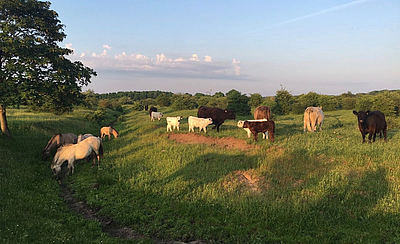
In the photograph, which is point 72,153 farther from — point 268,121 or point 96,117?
point 96,117

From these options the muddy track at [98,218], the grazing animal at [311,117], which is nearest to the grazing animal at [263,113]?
the grazing animal at [311,117]

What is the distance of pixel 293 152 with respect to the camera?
9.90 m

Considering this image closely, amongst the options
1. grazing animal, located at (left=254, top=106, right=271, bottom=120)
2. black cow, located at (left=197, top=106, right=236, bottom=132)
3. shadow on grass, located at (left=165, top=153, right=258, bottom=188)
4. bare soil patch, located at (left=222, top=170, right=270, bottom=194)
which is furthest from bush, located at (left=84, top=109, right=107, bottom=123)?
bare soil patch, located at (left=222, top=170, right=270, bottom=194)

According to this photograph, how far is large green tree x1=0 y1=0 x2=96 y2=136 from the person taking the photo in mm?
11500

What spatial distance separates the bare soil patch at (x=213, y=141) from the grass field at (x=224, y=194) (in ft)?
0.99

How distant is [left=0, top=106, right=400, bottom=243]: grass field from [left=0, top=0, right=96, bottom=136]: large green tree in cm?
365

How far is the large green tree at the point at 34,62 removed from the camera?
1150cm

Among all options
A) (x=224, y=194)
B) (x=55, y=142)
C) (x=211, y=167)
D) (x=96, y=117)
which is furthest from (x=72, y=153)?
(x=96, y=117)

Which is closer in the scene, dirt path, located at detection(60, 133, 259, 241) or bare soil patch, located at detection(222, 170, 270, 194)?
dirt path, located at detection(60, 133, 259, 241)

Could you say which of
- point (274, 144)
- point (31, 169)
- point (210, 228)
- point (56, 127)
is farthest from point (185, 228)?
point (56, 127)

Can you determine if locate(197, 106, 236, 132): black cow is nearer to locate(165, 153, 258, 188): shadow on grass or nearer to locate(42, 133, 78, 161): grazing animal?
locate(165, 153, 258, 188): shadow on grass

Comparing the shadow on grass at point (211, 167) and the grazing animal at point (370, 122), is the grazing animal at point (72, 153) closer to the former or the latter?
the shadow on grass at point (211, 167)

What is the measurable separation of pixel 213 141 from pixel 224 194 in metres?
6.44

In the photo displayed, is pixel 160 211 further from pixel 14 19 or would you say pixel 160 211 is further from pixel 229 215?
pixel 14 19
